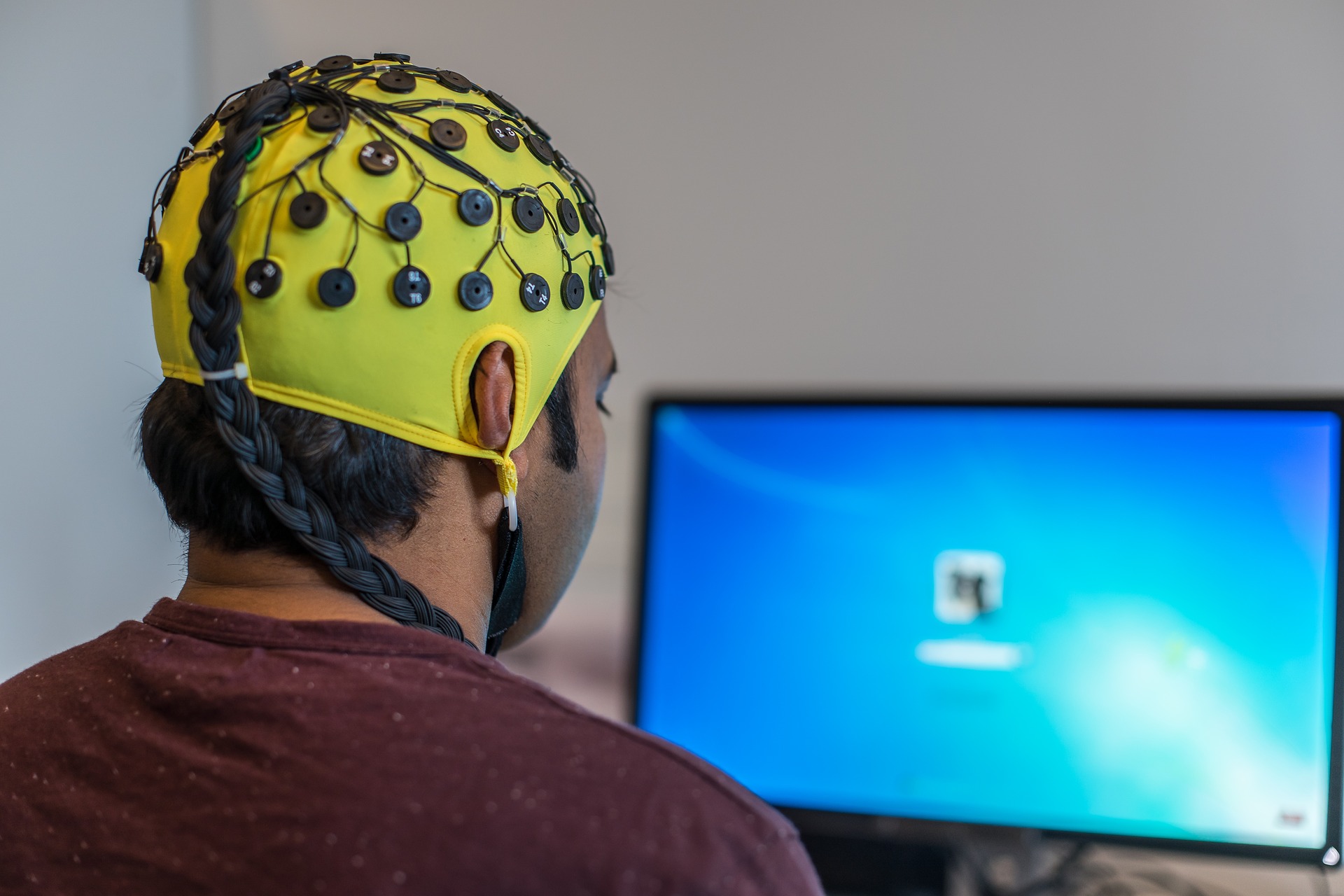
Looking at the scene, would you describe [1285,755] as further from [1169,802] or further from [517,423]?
[517,423]

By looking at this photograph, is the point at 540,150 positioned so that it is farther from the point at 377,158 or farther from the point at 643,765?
the point at 643,765

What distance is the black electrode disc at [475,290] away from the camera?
56 centimetres

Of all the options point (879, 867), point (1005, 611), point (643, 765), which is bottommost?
point (879, 867)

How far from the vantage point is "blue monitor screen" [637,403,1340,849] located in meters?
0.91

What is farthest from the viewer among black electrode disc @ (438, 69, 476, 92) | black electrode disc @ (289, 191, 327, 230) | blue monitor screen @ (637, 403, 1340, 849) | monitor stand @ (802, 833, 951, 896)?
monitor stand @ (802, 833, 951, 896)

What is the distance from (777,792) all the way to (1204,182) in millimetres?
791

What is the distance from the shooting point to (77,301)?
1.20 m

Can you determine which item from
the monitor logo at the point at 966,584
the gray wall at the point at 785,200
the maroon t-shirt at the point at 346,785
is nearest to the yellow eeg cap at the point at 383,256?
the maroon t-shirt at the point at 346,785

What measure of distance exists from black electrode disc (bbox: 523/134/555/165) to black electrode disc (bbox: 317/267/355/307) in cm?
17

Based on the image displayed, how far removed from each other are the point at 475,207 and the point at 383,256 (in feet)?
0.20

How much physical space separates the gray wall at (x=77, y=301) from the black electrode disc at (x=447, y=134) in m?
0.77

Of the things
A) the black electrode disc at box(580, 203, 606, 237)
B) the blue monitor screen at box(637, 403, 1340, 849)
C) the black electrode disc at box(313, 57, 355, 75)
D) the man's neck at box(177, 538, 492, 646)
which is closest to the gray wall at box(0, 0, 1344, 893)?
the blue monitor screen at box(637, 403, 1340, 849)

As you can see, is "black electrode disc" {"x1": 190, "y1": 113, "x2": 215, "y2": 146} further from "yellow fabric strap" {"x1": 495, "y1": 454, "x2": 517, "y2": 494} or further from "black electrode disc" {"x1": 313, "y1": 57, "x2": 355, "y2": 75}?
"yellow fabric strap" {"x1": 495, "y1": 454, "x2": 517, "y2": 494}

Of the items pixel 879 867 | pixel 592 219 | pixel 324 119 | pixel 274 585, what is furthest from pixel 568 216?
pixel 879 867
